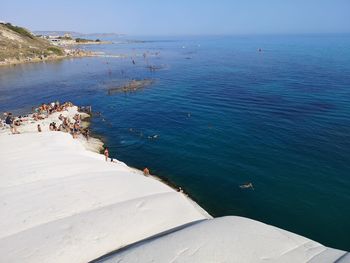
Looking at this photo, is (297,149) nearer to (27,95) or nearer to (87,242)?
(87,242)

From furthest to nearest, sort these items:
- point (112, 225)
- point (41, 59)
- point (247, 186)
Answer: point (41, 59), point (247, 186), point (112, 225)

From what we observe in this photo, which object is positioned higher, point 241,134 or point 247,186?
point 241,134

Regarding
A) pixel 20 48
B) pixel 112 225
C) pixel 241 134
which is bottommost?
pixel 112 225

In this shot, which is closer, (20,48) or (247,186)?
(247,186)

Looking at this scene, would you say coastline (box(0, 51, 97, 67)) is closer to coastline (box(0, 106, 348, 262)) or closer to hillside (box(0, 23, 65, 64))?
hillside (box(0, 23, 65, 64))

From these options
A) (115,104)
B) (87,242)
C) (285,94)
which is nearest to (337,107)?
(285,94)

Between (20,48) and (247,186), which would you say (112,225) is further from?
(20,48)

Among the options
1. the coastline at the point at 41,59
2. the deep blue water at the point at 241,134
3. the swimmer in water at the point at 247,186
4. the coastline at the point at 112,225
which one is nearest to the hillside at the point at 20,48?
the coastline at the point at 41,59

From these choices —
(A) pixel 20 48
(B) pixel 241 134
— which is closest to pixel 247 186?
(B) pixel 241 134
